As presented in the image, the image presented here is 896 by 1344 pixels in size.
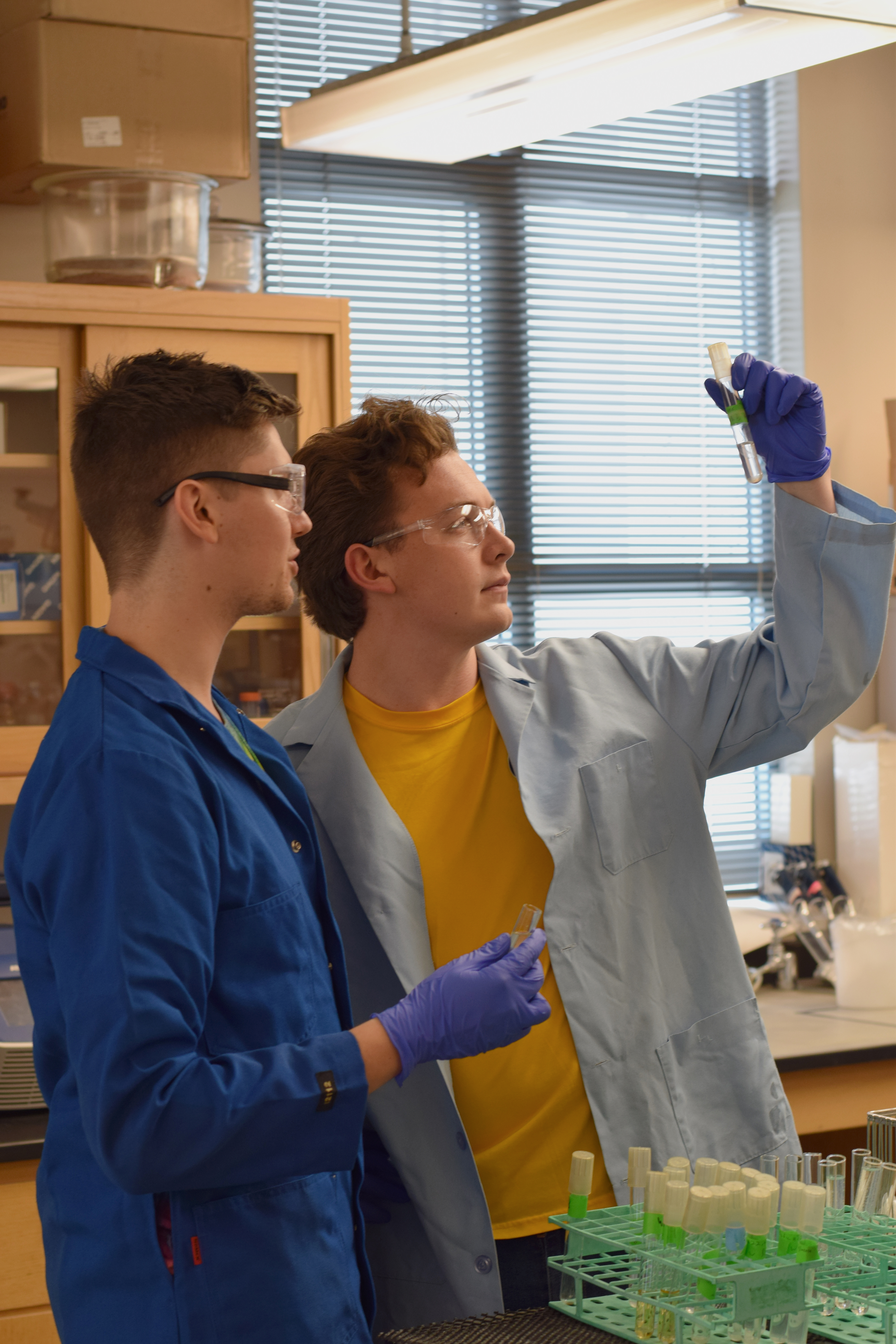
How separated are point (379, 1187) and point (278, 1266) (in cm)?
40

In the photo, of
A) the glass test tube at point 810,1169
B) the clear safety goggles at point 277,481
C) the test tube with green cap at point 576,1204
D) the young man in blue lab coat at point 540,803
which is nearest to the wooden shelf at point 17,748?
the young man in blue lab coat at point 540,803

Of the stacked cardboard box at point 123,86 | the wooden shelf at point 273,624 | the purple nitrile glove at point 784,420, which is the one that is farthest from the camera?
the wooden shelf at point 273,624

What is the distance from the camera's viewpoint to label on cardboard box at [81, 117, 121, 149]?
2.55 meters

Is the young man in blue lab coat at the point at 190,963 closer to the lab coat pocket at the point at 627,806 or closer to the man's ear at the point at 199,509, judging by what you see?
the man's ear at the point at 199,509

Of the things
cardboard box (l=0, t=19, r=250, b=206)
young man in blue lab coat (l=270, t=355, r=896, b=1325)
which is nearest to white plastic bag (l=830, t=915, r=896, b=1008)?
young man in blue lab coat (l=270, t=355, r=896, b=1325)

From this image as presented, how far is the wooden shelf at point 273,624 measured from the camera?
9.29 ft

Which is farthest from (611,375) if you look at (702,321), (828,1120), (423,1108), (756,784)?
(423,1108)

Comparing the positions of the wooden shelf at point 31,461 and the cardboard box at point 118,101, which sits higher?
the cardboard box at point 118,101

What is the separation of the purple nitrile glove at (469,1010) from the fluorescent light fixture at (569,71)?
4.02 ft

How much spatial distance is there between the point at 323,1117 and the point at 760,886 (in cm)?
280

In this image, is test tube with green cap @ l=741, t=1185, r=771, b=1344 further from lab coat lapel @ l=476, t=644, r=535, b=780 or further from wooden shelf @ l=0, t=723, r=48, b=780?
wooden shelf @ l=0, t=723, r=48, b=780

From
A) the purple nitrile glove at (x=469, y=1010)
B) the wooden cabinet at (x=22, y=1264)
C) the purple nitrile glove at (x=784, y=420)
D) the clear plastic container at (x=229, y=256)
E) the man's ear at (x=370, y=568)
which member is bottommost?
the wooden cabinet at (x=22, y=1264)

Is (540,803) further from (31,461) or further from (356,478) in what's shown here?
(31,461)

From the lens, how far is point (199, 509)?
129 centimetres
